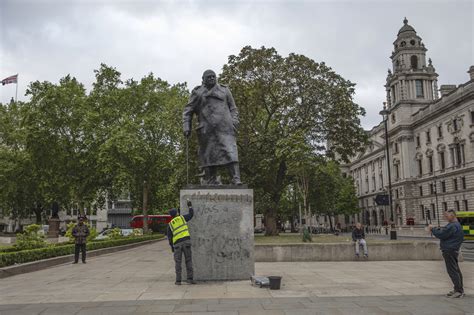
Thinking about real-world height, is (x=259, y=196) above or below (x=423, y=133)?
below

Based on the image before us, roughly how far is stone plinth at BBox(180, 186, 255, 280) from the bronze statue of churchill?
0.48 meters

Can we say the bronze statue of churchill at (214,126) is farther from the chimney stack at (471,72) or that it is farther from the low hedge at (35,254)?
the chimney stack at (471,72)

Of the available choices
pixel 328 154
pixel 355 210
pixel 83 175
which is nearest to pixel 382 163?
pixel 355 210

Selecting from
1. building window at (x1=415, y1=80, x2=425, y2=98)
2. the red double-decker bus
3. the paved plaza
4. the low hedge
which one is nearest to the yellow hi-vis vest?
the paved plaza

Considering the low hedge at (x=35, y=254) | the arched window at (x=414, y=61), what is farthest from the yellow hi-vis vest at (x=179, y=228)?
the arched window at (x=414, y=61)

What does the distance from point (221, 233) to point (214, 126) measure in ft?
8.20

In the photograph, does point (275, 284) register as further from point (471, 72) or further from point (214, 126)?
point (471, 72)

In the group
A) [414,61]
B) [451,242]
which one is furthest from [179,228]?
[414,61]

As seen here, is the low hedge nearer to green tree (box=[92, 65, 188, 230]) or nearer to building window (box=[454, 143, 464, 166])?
green tree (box=[92, 65, 188, 230])

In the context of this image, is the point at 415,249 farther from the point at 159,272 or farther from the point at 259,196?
the point at 259,196

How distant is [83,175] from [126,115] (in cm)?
634

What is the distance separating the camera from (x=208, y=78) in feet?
33.5

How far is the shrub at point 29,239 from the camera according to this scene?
50.5ft

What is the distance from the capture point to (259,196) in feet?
93.8
